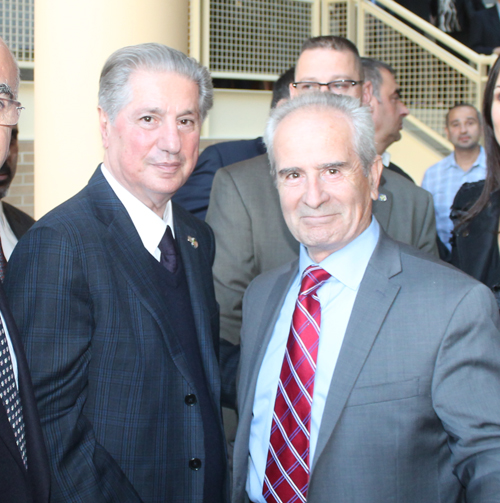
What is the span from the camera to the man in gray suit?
235cm

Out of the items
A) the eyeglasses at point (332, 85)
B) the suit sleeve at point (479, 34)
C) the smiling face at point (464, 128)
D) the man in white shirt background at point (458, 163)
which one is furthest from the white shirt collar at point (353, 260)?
the suit sleeve at point (479, 34)

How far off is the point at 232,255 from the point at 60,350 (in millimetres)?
973

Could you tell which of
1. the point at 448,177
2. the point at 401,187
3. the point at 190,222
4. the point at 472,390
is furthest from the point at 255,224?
the point at 448,177

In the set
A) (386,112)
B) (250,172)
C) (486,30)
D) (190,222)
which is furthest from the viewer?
(486,30)

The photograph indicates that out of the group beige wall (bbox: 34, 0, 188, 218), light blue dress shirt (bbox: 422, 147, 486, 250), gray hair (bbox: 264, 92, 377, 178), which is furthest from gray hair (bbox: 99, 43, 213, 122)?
light blue dress shirt (bbox: 422, 147, 486, 250)

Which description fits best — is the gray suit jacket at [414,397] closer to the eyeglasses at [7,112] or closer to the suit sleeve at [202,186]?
the eyeglasses at [7,112]

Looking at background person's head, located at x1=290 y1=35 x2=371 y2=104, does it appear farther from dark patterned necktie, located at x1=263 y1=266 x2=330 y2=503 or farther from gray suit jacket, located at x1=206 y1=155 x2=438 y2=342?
dark patterned necktie, located at x1=263 y1=266 x2=330 y2=503

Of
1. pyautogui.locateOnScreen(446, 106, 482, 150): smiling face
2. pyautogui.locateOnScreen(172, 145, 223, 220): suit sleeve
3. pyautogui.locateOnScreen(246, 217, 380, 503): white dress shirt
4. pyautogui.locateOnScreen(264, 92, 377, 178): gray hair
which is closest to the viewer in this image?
pyautogui.locateOnScreen(246, 217, 380, 503): white dress shirt

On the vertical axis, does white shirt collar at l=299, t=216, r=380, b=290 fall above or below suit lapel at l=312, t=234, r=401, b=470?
above

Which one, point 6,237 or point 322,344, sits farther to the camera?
point 6,237

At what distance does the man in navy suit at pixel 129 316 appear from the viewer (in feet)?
4.90

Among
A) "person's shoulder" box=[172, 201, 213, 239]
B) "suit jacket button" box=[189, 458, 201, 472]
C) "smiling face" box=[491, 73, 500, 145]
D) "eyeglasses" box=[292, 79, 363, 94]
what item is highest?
"eyeglasses" box=[292, 79, 363, 94]

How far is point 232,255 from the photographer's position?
235 centimetres

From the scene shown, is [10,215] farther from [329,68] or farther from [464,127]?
[464,127]
